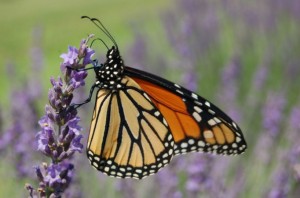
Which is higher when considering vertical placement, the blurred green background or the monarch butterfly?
the blurred green background

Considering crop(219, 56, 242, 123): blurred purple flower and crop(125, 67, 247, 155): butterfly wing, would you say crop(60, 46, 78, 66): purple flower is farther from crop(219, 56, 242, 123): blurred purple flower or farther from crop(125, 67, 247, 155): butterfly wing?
crop(219, 56, 242, 123): blurred purple flower

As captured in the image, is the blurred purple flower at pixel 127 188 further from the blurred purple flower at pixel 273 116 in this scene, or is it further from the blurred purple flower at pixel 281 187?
the blurred purple flower at pixel 273 116

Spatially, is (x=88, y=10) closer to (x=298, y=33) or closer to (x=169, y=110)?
(x=298, y=33)

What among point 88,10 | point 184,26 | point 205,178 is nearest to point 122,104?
point 205,178

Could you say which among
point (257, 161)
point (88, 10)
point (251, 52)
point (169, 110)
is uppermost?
point (88, 10)

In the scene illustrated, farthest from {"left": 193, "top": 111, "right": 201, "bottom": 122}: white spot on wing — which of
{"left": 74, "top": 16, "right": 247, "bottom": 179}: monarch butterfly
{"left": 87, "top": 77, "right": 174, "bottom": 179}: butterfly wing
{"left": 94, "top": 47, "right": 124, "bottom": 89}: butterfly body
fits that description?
{"left": 94, "top": 47, "right": 124, "bottom": 89}: butterfly body

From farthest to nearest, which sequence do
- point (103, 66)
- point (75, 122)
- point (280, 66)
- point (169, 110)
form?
point (280, 66) < point (169, 110) < point (103, 66) < point (75, 122)

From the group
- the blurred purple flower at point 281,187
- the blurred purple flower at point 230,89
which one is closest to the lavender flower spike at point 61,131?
the blurred purple flower at point 281,187
